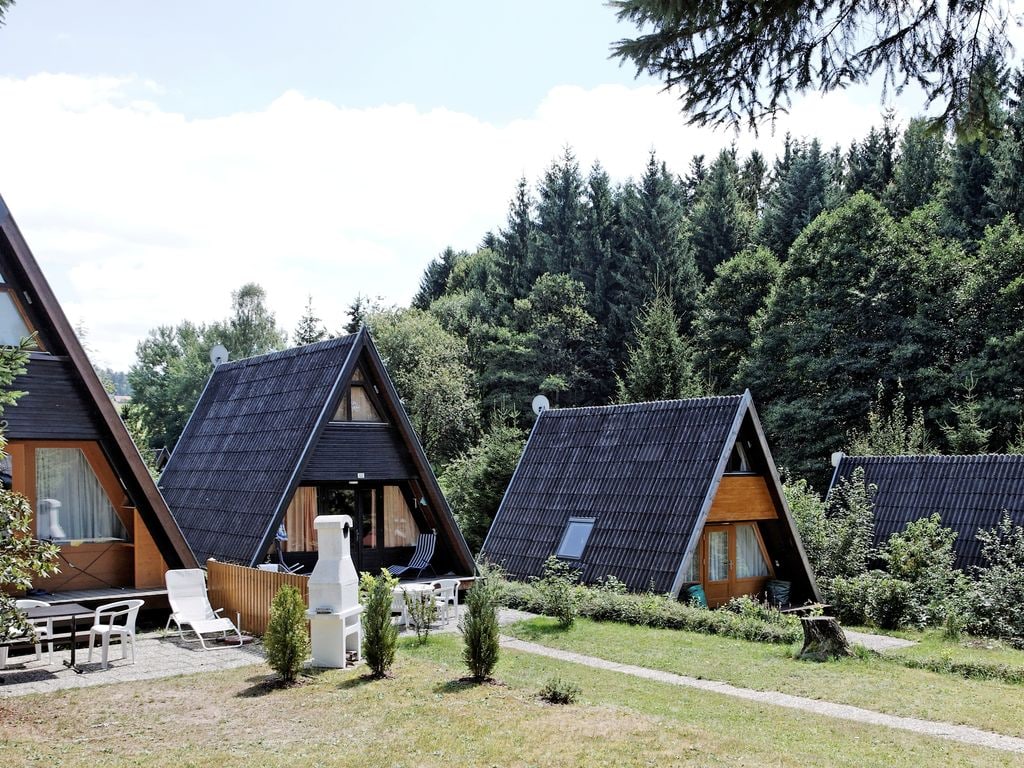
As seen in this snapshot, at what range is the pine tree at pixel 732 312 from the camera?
137 ft

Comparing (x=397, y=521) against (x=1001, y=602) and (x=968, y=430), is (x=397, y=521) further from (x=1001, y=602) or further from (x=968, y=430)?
(x=968, y=430)

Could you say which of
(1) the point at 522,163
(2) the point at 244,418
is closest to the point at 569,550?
(2) the point at 244,418

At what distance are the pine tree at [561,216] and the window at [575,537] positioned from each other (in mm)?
32306

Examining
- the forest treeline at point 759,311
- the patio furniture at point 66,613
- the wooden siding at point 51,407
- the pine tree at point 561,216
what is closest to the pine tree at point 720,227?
the forest treeline at point 759,311

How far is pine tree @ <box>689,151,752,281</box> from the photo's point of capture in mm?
49594

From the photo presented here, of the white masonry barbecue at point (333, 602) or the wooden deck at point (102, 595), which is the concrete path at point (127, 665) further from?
the white masonry barbecue at point (333, 602)

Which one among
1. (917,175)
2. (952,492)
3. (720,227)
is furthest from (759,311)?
(952,492)

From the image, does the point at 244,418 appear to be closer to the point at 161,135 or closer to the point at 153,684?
the point at 161,135

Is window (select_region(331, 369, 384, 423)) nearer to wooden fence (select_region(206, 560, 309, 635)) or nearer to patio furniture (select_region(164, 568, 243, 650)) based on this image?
wooden fence (select_region(206, 560, 309, 635))

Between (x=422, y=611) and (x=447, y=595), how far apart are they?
199cm

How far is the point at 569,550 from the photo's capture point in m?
18.6

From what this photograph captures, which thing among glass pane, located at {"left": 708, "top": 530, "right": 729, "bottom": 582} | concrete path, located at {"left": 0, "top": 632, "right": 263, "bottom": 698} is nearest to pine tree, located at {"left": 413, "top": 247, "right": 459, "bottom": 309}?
glass pane, located at {"left": 708, "top": 530, "right": 729, "bottom": 582}

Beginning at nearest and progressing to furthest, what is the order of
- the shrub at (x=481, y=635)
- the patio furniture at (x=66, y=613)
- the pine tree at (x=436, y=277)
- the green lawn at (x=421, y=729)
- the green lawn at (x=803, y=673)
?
the green lawn at (x=421, y=729) < the green lawn at (x=803, y=673) < the shrub at (x=481, y=635) < the patio furniture at (x=66, y=613) < the pine tree at (x=436, y=277)

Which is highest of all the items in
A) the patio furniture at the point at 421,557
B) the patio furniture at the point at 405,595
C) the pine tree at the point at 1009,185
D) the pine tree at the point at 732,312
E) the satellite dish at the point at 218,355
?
the pine tree at the point at 1009,185
